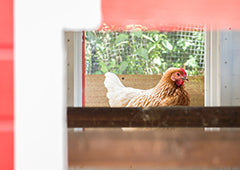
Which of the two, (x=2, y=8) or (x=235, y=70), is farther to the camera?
(x=235, y=70)

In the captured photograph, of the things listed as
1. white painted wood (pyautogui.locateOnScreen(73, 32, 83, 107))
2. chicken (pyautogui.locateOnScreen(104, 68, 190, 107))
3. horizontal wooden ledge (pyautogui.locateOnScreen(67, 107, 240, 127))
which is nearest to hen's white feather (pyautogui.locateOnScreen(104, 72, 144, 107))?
chicken (pyautogui.locateOnScreen(104, 68, 190, 107))

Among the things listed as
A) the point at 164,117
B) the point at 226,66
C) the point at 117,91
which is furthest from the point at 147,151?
the point at 226,66

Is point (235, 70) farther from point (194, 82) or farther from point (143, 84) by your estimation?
point (143, 84)

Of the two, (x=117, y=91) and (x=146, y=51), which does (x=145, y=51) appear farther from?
(x=117, y=91)

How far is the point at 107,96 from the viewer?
57.1 inches

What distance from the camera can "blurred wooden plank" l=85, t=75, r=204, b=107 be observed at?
1472mm

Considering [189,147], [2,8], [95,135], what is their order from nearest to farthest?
[2,8], [95,135], [189,147]

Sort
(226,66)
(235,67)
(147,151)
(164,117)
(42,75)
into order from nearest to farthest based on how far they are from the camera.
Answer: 1. (42,75)
2. (164,117)
3. (147,151)
4. (235,67)
5. (226,66)

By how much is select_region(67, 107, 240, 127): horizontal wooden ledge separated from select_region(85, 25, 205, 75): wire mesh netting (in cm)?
90

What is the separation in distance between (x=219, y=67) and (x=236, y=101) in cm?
21

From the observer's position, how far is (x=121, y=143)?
676mm

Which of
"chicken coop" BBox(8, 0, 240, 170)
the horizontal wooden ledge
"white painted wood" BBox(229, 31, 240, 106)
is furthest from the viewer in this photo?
"white painted wood" BBox(229, 31, 240, 106)

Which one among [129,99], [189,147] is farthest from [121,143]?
[129,99]

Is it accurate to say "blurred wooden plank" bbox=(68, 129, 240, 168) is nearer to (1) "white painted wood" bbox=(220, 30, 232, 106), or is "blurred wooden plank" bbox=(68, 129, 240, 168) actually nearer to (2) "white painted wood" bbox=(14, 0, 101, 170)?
(2) "white painted wood" bbox=(14, 0, 101, 170)
